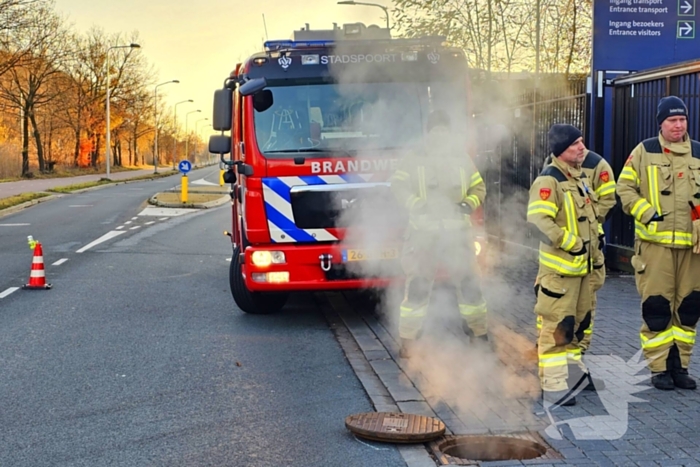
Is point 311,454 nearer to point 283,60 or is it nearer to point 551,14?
point 283,60

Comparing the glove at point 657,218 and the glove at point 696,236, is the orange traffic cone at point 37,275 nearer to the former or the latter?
the glove at point 657,218

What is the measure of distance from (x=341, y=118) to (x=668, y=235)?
11.8 feet

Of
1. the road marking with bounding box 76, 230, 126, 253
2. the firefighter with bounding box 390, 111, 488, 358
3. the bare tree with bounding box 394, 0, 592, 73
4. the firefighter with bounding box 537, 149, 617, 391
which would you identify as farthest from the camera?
the road marking with bounding box 76, 230, 126, 253

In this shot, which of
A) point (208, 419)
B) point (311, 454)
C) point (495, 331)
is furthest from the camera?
point (495, 331)

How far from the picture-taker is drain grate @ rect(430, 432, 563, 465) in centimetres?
457

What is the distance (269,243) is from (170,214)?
17.9 meters

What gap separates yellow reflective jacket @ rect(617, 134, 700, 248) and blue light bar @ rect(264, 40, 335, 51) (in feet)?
12.3

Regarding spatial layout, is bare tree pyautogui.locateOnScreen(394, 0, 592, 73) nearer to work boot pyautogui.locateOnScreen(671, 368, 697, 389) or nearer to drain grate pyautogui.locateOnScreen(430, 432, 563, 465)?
work boot pyautogui.locateOnScreen(671, 368, 697, 389)

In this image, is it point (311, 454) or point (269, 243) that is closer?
point (311, 454)

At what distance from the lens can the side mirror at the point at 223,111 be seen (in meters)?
8.38

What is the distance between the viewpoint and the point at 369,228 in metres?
8.28

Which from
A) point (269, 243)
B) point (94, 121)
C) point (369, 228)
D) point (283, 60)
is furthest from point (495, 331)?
point (94, 121)

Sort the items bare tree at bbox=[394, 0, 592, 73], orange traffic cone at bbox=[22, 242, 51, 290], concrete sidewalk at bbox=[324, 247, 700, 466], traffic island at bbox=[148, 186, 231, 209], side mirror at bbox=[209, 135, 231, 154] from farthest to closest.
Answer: traffic island at bbox=[148, 186, 231, 209] → bare tree at bbox=[394, 0, 592, 73] → orange traffic cone at bbox=[22, 242, 51, 290] → side mirror at bbox=[209, 135, 231, 154] → concrete sidewalk at bbox=[324, 247, 700, 466]

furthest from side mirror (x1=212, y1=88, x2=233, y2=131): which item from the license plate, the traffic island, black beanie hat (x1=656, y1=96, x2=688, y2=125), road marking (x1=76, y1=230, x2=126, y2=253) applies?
the traffic island
